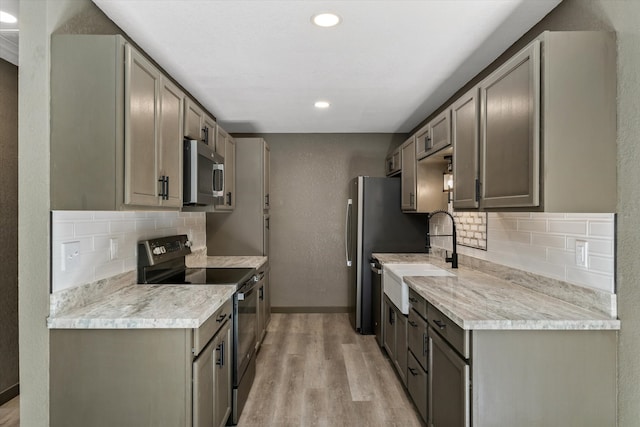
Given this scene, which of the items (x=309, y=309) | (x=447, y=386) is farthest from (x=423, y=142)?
(x=309, y=309)

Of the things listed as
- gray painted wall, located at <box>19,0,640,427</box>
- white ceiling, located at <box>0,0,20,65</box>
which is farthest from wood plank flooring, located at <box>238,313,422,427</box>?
white ceiling, located at <box>0,0,20,65</box>

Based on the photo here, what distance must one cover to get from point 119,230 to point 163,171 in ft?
1.78

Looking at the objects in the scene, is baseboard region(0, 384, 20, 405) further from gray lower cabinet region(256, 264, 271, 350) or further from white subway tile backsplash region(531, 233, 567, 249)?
white subway tile backsplash region(531, 233, 567, 249)

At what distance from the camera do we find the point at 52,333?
5.40ft

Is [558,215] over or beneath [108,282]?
over

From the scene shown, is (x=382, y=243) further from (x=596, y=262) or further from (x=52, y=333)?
(x=52, y=333)

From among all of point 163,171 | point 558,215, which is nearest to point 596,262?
point 558,215

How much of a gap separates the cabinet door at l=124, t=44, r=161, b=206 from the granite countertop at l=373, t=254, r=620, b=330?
163 cm

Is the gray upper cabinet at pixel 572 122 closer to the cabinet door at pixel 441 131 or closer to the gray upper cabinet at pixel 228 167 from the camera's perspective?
the cabinet door at pixel 441 131

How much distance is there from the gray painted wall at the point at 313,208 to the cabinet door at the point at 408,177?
1.18 meters

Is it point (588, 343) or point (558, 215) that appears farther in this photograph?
point (558, 215)

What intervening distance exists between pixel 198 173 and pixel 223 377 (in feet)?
4.26

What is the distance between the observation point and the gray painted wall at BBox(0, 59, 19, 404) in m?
2.59

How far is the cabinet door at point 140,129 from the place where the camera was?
1.69 meters
